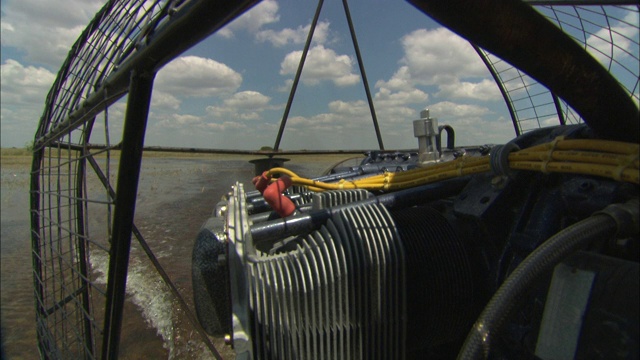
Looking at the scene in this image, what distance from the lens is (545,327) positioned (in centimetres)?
136

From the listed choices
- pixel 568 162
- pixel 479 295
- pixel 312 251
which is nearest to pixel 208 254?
pixel 312 251

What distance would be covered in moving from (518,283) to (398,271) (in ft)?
2.31

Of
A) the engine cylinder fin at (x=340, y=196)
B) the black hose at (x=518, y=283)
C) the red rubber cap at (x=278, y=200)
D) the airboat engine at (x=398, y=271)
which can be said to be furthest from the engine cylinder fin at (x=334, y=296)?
the black hose at (x=518, y=283)

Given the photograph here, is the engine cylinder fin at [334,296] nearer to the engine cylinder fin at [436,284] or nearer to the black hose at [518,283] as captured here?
the engine cylinder fin at [436,284]

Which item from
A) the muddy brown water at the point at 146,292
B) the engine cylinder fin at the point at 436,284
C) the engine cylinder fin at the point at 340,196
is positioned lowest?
the muddy brown water at the point at 146,292

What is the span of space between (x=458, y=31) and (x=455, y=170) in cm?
111

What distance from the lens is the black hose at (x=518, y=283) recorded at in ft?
3.74

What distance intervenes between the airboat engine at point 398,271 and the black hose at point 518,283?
18 cm

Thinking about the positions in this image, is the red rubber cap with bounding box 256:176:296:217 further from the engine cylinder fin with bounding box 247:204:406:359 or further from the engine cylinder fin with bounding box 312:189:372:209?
the engine cylinder fin with bounding box 247:204:406:359

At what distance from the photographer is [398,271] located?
1.81 m

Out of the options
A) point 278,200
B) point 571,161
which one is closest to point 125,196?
point 278,200

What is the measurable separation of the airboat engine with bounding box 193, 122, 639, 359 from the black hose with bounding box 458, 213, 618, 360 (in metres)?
0.18

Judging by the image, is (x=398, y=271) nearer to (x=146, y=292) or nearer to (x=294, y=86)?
(x=294, y=86)

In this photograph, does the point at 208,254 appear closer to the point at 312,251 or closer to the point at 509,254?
the point at 312,251
